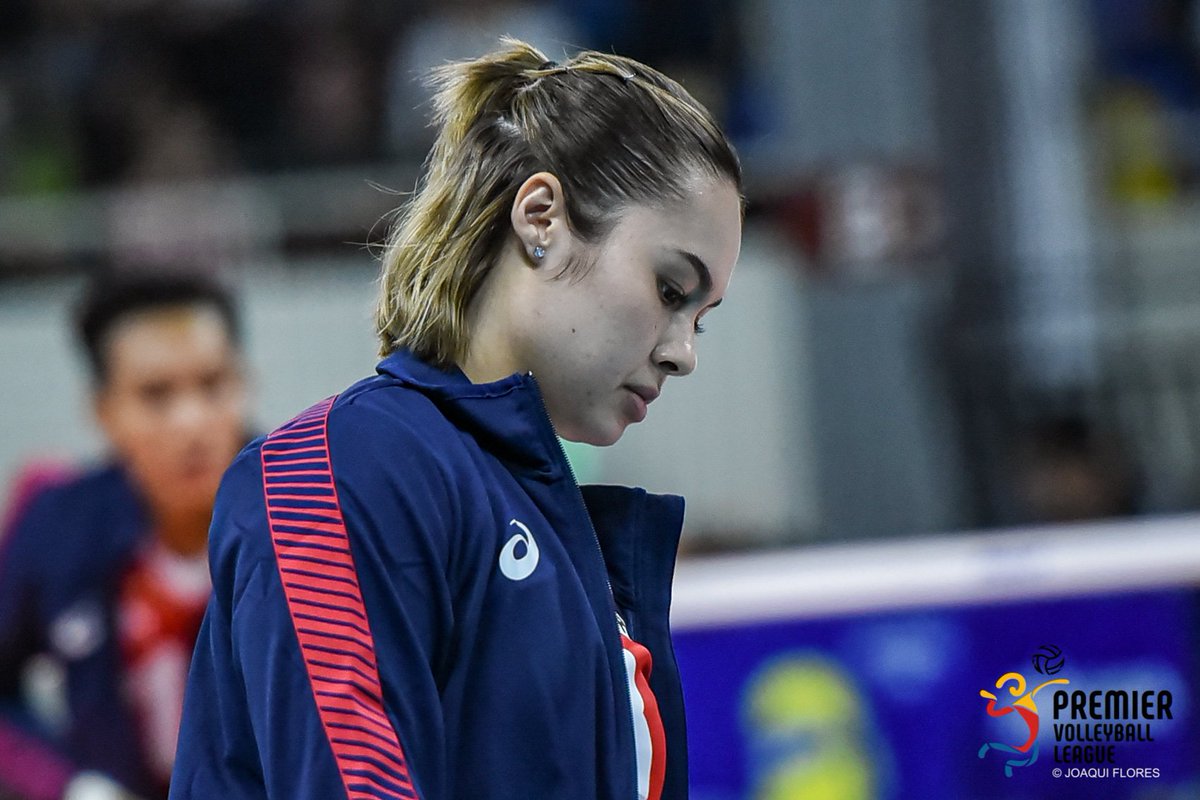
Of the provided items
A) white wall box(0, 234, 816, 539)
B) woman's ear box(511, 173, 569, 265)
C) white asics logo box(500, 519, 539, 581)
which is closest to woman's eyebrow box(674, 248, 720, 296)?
woman's ear box(511, 173, 569, 265)

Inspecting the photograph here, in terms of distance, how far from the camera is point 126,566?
3756 mm

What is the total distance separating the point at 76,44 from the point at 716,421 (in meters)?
4.14

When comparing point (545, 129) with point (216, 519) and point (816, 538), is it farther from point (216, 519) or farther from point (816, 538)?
point (816, 538)

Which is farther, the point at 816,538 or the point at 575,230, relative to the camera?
the point at 816,538

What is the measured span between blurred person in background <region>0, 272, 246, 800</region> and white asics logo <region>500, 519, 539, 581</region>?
7.43ft

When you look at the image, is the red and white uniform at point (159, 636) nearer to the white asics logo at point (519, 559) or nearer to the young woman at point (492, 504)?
the young woman at point (492, 504)

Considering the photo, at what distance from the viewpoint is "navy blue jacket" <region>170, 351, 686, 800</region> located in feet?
4.77

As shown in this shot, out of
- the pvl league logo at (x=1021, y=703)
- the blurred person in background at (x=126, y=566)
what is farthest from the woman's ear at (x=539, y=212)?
the blurred person in background at (x=126, y=566)

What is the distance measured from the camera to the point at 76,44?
879cm

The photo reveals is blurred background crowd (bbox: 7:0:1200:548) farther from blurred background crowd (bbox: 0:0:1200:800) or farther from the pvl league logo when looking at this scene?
the pvl league logo

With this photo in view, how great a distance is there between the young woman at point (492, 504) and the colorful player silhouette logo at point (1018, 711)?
4.50 ft

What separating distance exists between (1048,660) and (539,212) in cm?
213

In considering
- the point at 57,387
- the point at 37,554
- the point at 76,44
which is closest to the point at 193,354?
the point at 37,554

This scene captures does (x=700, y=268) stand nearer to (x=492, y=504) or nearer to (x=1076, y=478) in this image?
(x=492, y=504)
